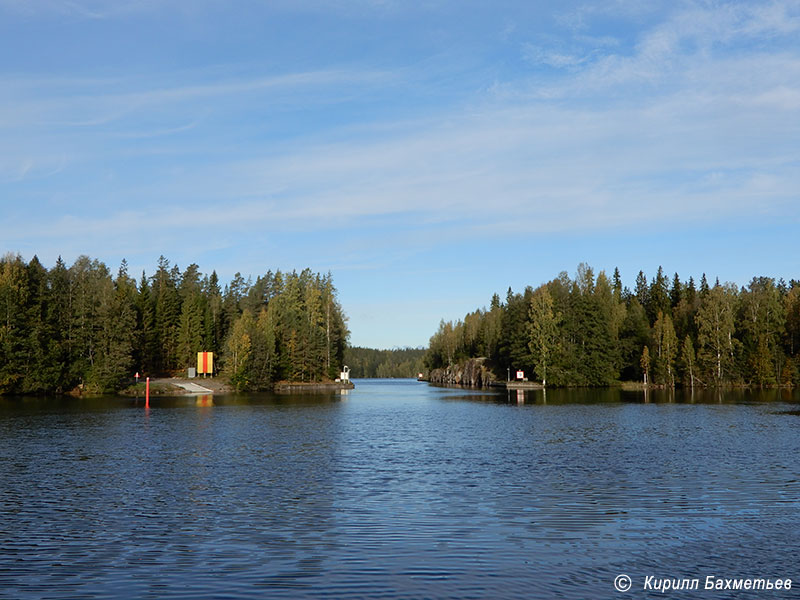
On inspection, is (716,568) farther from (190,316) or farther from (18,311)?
(190,316)

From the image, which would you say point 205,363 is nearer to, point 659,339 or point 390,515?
point 659,339

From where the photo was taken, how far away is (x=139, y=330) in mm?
138375

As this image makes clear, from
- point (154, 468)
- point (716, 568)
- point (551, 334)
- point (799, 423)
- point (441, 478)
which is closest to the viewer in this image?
point (716, 568)

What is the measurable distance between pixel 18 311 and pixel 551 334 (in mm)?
96043

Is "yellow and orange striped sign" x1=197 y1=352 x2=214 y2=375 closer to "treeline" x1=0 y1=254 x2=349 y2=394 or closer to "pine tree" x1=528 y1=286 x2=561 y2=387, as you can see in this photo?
"treeline" x1=0 y1=254 x2=349 y2=394

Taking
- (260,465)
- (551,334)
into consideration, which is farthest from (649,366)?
(260,465)

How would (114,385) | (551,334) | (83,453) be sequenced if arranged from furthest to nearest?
(551,334), (114,385), (83,453)

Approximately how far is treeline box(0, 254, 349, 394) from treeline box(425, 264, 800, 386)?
45.9m

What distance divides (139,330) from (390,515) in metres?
127

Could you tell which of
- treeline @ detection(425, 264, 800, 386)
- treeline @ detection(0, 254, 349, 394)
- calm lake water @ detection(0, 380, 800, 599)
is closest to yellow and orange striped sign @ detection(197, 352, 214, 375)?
treeline @ detection(0, 254, 349, 394)

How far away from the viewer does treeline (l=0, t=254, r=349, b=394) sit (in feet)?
348

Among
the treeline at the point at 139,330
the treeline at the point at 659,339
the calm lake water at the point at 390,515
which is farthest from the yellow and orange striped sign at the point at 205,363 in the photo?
the calm lake water at the point at 390,515

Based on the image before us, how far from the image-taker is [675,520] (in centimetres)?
2075

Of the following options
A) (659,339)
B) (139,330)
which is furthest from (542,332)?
(139,330)
